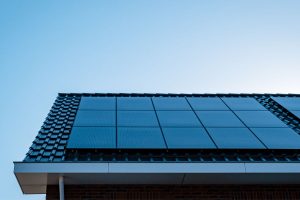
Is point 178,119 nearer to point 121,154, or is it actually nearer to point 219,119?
point 219,119

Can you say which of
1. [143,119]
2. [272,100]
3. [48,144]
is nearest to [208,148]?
[143,119]

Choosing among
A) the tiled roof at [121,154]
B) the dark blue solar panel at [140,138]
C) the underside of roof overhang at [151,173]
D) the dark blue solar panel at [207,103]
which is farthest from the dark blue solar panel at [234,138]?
the dark blue solar panel at [207,103]

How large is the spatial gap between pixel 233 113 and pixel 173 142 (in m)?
2.90

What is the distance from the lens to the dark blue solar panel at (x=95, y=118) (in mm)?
9727

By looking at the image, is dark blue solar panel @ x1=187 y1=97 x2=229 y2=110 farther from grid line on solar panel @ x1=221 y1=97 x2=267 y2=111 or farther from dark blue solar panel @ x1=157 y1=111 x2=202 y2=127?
dark blue solar panel @ x1=157 y1=111 x2=202 y2=127

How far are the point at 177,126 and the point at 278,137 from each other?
213 cm

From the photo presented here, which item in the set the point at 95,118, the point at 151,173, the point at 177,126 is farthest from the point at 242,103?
the point at 151,173

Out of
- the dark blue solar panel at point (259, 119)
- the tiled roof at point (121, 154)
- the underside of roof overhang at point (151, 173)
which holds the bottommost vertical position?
the underside of roof overhang at point (151, 173)

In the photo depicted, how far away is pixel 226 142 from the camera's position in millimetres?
8891

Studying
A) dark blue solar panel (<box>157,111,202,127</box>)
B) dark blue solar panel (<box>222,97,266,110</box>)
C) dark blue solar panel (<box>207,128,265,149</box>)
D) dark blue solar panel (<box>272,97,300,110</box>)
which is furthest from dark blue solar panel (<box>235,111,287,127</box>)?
dark blue solar panel (<box>157,111,202,127</box>)

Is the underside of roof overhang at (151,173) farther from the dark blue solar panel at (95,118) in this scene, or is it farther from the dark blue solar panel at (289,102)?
the dark blue solar panel at (289,102)

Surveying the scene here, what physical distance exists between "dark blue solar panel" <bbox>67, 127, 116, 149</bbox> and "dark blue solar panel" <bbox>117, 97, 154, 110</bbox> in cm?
206

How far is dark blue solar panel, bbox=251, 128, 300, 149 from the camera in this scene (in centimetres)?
886

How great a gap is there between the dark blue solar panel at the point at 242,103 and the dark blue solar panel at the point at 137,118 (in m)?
2.41
